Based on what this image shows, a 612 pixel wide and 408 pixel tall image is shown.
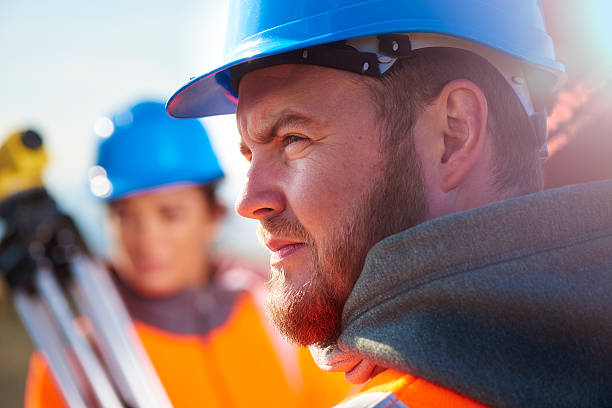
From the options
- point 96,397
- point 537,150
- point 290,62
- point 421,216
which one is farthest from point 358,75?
point 96,397

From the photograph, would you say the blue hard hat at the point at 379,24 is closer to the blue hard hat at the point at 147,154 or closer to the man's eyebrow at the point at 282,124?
the man's eyebrow at the point at 282,124

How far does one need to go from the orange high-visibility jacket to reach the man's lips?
210 centimetres

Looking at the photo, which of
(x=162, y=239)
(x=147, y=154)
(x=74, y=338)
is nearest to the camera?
(x=74, y=338)

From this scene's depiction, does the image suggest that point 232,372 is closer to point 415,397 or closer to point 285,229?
point 285,229

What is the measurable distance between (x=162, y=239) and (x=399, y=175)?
2629 millimetres

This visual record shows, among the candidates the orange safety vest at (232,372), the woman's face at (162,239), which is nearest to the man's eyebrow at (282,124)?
the orange safety vest at (232,372)

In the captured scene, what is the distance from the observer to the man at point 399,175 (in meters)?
0.96

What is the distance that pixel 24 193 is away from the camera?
8.14 ft

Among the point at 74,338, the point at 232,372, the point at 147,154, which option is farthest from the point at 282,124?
the point at 147,154

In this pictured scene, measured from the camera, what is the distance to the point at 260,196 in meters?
1.34

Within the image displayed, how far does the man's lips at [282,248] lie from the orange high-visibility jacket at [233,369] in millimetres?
2097

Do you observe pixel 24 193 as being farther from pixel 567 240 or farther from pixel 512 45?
pixel 567 240

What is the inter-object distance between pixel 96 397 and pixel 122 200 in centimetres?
143

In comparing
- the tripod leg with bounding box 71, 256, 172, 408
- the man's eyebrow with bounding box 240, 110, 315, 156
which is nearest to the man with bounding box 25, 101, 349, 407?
the tripod leg with bounding box 71, 256, 172, 408
